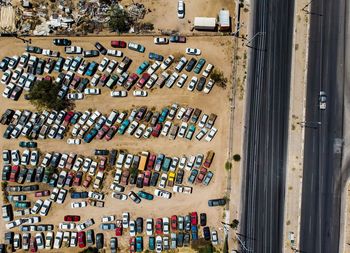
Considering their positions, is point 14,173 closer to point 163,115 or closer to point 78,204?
point 78,204

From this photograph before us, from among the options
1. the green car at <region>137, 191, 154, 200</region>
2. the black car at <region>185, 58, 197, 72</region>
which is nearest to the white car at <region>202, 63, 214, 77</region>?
the black car at <region>185, 58, 197, 72</region>

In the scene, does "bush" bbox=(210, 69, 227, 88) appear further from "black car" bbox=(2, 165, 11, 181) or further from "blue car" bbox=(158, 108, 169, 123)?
"black car" bbox=(2, 165, 11, 181)

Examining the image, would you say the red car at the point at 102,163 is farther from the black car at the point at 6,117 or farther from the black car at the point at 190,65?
the black car at the point at 190,65

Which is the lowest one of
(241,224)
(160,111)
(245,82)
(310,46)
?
(241,224)

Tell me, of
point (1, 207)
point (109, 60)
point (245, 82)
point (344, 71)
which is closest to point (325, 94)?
point (344, 71)

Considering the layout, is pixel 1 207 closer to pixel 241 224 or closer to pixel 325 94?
pixel 241 224

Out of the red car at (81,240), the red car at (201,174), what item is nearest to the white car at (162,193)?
the red car at (201,174)
